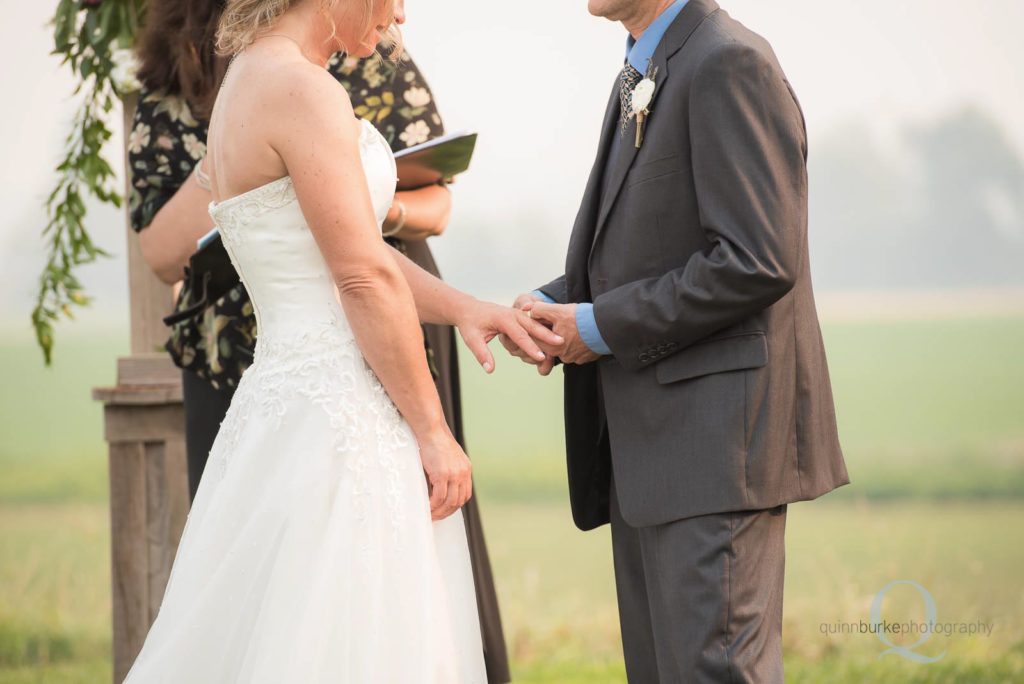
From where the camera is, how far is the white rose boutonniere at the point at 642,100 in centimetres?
201

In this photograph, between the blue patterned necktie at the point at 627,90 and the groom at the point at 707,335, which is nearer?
the groom at the point at 707,335

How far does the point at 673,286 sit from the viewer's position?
1.92 metres

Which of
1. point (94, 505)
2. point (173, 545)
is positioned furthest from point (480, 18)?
point (94, 505)

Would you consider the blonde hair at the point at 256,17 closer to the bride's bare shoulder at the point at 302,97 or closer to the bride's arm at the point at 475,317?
the bride's bare shoulder at the point at 302,97

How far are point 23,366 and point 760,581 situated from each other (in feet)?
13.5

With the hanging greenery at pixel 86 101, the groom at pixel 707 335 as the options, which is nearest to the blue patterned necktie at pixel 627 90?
the groom at pixel 707 335

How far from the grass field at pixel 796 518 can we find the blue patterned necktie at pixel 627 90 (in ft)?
7.95

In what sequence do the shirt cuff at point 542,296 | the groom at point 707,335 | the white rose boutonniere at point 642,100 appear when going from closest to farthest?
the groom at point 707,335
the white rose boutonniere at point 642,100
the shirt cuff at point 542,296

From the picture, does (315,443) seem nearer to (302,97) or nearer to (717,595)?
(302,97)

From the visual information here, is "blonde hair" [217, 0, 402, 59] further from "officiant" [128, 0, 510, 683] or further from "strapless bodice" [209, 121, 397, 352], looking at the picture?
"officiant" [128, 0, 510, 683]

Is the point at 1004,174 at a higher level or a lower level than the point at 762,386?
higher

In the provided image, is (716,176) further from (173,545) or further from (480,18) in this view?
(480,18)

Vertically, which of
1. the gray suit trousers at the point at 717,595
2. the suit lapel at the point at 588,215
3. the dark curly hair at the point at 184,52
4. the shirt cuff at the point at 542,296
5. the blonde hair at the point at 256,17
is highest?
the dark curly hair at the point at 184,52

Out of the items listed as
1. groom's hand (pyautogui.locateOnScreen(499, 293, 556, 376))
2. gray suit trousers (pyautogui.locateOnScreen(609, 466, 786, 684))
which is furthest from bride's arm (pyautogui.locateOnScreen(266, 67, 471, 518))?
gray suit trousers (pyautogui.locateOnScreen(609, 466, 786, 684))
